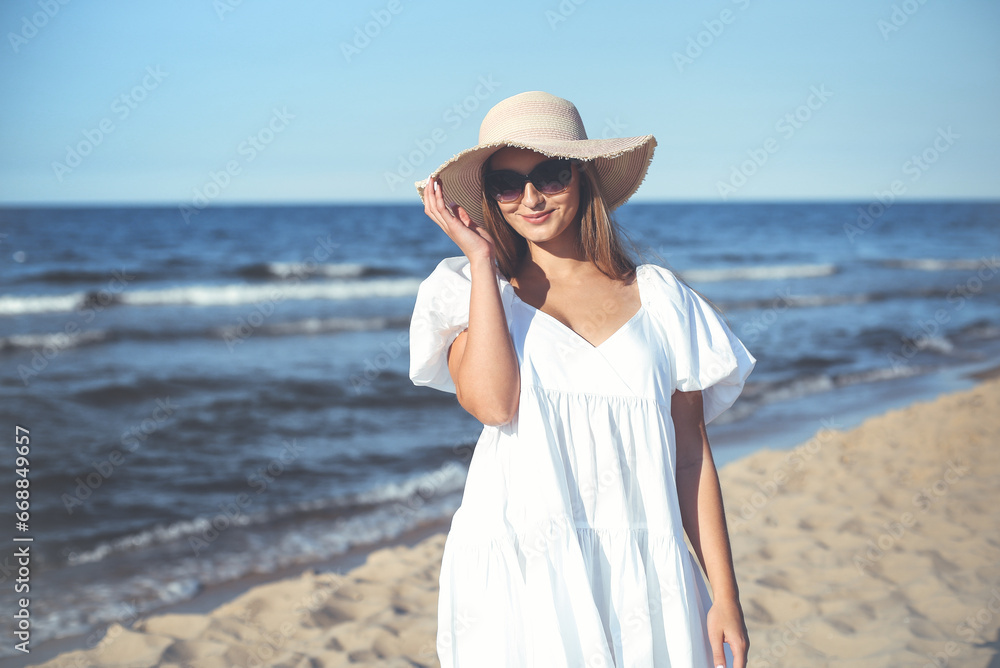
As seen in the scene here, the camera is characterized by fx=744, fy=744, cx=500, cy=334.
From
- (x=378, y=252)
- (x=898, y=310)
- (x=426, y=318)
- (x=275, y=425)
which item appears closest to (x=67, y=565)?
(x=275, y=425)

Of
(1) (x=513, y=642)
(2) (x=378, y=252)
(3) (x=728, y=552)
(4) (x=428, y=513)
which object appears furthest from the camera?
(2) (x=378, y=252)

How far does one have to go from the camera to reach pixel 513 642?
1.73 meters

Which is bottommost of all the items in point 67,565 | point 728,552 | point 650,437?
point 67,565

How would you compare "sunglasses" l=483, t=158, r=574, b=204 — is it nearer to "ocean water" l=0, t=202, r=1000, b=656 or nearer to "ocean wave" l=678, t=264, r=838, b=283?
"ocean water" l=0, t=202, r=1000, b=656

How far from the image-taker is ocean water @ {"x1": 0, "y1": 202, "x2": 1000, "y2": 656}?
5.32 meters

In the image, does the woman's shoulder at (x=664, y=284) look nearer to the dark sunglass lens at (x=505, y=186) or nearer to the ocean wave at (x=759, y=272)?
the dark sunglass lens at (x=505, y=186)

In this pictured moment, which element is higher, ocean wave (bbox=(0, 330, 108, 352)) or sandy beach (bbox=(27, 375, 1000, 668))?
ocean wave (bbox=(0, 330, 108, 352))

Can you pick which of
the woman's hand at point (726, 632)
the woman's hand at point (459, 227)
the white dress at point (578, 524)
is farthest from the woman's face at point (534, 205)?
the woman's hand at point (726, 632)

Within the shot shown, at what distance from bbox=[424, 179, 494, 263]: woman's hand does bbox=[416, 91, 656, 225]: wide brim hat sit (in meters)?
0.06

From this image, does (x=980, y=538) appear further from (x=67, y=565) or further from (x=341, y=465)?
(x=67, y=565)

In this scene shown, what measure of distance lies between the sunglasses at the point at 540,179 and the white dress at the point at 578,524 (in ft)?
1.05

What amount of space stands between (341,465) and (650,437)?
5551mm

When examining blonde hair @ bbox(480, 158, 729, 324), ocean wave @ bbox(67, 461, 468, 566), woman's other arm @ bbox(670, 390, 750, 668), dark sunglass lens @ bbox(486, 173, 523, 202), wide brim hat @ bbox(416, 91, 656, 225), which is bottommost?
ocean wave @ bbox(67, 461, 468, 566)

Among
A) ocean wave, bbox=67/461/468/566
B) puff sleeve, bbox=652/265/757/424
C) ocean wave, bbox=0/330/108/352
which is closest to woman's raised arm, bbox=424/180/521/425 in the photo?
puff sleeve, bbox=652/265/757/424
